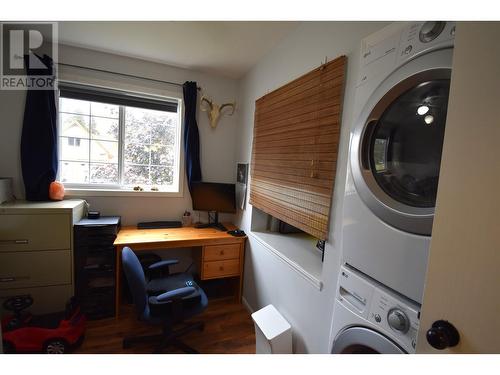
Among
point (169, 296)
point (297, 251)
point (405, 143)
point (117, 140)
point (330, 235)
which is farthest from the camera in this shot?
point (117, 140)

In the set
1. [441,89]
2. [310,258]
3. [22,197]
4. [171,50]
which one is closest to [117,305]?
[22,197]

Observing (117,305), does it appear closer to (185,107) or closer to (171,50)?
(185,107)

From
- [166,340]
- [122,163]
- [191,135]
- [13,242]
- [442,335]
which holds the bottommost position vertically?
[166,340]

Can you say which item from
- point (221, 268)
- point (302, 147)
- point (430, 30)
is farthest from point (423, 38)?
point (221, 268)

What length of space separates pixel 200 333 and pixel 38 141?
2.34 m

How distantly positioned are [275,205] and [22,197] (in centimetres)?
245

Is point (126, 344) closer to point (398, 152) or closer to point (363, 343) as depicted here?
point (363, 343)

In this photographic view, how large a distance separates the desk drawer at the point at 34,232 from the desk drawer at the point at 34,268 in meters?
0.06

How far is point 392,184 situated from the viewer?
860 mm

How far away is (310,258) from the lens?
172 centimetres

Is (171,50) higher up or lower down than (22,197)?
higher up

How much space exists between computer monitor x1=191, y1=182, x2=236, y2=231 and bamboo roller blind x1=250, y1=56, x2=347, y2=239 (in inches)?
19.7

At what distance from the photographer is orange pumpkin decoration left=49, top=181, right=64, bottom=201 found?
7.06ft

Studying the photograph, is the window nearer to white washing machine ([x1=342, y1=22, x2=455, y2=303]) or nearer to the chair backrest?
the chair backrest
